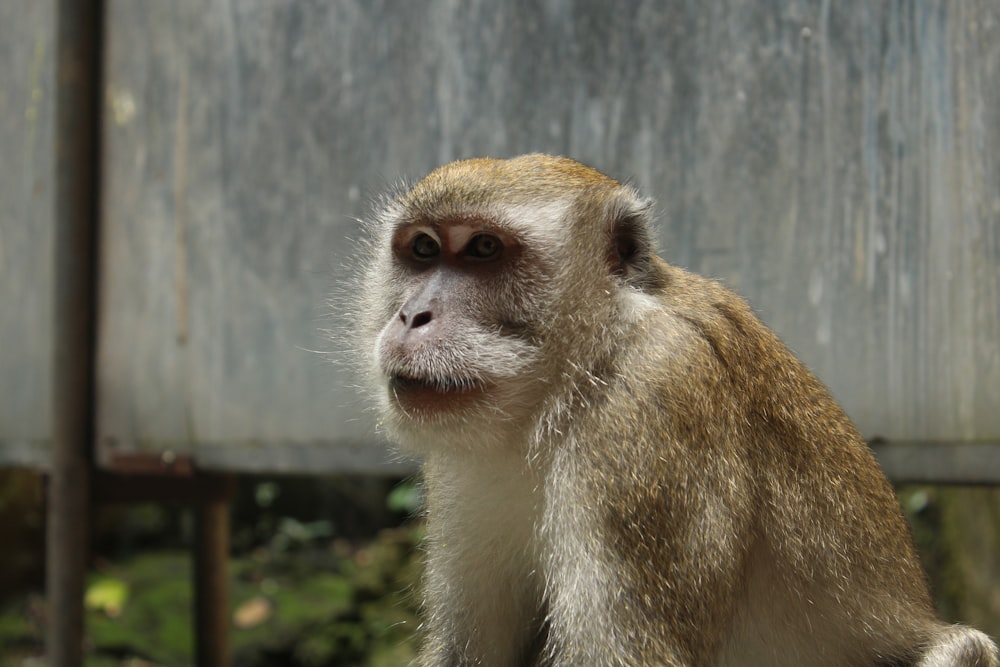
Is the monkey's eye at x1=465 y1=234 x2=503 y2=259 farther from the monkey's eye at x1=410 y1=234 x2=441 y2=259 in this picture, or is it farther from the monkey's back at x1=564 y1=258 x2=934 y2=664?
the monkey's back at x1=564 y1=258 x2=934 y2=664

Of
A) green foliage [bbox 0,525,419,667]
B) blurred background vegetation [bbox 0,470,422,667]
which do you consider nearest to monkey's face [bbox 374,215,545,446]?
blurred background vegetation [bbox 0,470,422,667]

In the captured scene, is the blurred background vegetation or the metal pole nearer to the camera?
the metal pole

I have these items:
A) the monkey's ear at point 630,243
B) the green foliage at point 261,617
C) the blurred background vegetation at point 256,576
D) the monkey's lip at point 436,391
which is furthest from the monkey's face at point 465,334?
the green foliage at point 261,617

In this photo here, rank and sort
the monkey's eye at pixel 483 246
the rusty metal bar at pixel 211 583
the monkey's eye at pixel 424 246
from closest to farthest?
the monkey's eye at pixel 483 246
the monkey's eye at pixel 424 246
the rusty metal bar at pixel 211 583

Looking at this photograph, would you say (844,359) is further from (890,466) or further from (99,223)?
(99,223)

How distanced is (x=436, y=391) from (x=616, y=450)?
54 cm

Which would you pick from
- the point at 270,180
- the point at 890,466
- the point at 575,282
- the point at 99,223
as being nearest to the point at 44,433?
the point at 99,223

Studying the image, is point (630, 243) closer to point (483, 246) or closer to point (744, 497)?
point (483, 246)

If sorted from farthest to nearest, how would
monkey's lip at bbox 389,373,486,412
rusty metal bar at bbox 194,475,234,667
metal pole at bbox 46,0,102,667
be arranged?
rusty metal bar at bbox 194,475,234,667 < metal pole at bbox 46,0,102,667 < monkey's lip at bbox 389,373,486,412

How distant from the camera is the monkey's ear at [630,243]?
10.5ft

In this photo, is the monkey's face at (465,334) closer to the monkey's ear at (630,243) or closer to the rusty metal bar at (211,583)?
the monkey's ear at (630,243)

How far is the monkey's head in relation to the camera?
298 cm

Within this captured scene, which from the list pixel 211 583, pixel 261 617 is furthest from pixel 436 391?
pixel 261 617

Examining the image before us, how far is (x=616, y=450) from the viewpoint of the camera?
A: 2.84 meters
